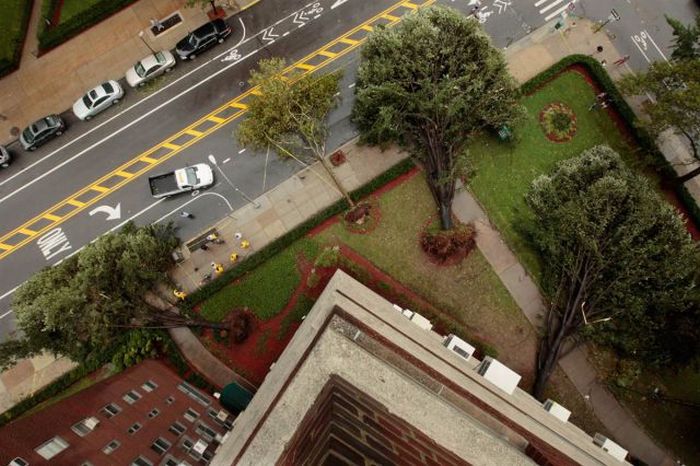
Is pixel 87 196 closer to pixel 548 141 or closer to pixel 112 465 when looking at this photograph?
pixel 112 465

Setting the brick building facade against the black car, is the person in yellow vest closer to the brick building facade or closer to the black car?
the brick building facade

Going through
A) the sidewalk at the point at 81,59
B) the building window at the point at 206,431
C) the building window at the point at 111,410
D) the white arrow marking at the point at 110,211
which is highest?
the sidewalk at the point at 81,59

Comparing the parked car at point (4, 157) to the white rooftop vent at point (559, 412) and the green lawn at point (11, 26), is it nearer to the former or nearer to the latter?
the green lawn at point (11, 26)

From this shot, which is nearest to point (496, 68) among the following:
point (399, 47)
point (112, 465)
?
point (399, 47)

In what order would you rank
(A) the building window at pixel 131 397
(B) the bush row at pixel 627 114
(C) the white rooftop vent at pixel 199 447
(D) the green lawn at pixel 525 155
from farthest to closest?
(D) the green lawn at pixel 525 155 < (B) the bush row at pixel 627 114 < (A) the building window at pixel 131 397 < (C) the white rooftop vent at pixel 199 447

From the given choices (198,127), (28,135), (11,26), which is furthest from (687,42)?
(11,26)

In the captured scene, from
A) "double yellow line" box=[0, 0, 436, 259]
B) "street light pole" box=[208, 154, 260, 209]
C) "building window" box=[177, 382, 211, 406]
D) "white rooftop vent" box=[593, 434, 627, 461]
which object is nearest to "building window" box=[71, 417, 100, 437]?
"building window" box=[177, 382, 211, 406]

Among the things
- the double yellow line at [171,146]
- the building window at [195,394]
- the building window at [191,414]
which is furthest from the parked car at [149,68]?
the building window at [191,414]
